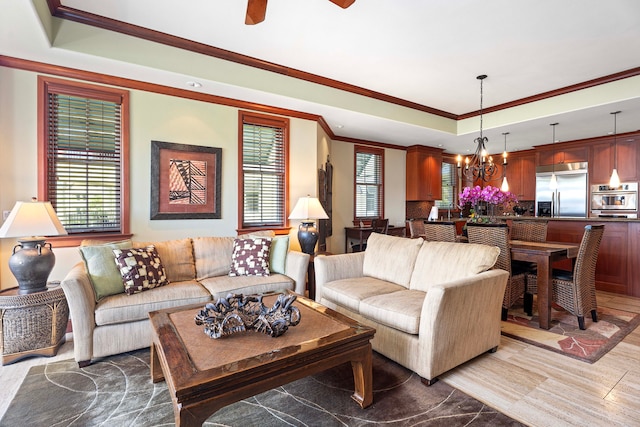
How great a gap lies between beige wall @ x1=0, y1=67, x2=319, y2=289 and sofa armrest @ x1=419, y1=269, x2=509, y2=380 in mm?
2648

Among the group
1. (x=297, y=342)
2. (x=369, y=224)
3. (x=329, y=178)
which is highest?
(x=329, y=178)

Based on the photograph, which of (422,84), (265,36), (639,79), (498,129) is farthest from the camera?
(498,129)

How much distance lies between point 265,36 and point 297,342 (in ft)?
9.14

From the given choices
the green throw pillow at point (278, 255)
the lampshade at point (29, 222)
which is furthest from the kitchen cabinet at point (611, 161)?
the lampshade at point (29, 222)

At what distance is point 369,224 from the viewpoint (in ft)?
21.3

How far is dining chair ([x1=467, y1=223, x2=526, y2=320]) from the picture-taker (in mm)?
3232

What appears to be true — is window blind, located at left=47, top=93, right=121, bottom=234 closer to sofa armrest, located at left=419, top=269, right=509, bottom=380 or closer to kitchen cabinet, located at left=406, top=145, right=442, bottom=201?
sofa armrest, located at left=419, top=269, right=509, bottom=380

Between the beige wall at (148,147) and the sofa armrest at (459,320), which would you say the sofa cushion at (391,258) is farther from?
the beige wall at (148,147)

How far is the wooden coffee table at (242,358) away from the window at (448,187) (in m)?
6.46

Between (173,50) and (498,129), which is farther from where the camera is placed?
(498,129)

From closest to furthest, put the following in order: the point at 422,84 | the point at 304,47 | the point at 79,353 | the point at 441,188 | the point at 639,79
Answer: the point at 79,353
the point at 304,47
the point at 639,79
the point at 422,84
the point at 441,188

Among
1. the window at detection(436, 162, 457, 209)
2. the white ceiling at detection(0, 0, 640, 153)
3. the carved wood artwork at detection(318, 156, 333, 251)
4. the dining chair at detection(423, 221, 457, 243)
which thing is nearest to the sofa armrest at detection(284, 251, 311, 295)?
the carved wood artwork at detection(318, 156, 333, 251)

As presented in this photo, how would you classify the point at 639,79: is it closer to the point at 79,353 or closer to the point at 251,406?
the point at 251,406

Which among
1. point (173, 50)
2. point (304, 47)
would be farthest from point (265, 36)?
point (173, 50)
